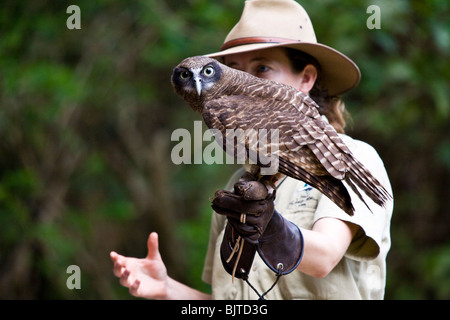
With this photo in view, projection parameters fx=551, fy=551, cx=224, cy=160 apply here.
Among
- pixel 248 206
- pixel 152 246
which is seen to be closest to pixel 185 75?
pixel 152 246

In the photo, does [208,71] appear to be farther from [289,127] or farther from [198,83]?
[289,127]

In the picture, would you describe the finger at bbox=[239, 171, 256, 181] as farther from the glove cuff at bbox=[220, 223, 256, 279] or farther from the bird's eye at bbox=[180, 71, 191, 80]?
the bird's eye at bbox=[180, 71, 191, 80]

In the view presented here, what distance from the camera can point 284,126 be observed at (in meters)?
2.20

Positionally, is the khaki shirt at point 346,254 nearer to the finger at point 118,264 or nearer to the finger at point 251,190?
the finger at point 251,190

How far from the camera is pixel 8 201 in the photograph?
4.97m

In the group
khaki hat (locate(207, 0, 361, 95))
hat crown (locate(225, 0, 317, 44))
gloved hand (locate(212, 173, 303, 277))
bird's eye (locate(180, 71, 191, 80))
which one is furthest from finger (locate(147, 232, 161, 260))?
hat crown (locate(225, 0, 317, 44))

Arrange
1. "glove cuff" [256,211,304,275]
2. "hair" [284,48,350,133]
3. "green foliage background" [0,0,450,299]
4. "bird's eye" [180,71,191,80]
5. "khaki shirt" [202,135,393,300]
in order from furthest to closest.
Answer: "green foliage background" [0,0,450,299]
"hair" [284,48,350,133]
"bird's eye" [180,71,191,80]
"khaki shirt" [202,135,393,300]
"glove cuff" [256,211,304,275]

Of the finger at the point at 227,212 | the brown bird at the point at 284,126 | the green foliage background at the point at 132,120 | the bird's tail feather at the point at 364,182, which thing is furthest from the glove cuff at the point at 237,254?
the green foliage background at the point at 132,120

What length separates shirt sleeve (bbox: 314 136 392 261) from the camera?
2.22 metres

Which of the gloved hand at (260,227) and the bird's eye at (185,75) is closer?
the gloved hand at (260,227)

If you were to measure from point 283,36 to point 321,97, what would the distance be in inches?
18.1

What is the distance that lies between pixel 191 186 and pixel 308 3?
14.8 feet

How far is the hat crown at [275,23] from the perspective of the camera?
264cm

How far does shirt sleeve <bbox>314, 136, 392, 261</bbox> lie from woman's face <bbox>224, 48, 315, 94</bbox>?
0.44 m
